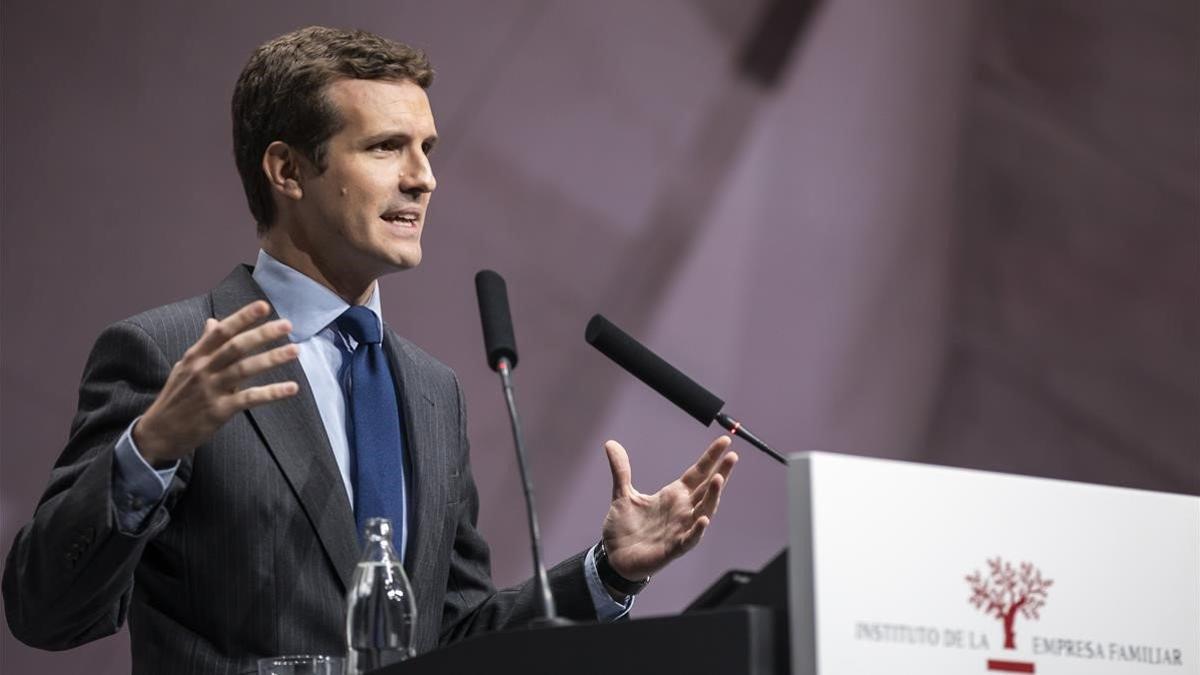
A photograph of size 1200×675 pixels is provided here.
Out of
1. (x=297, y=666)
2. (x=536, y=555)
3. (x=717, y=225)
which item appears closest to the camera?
(x=536, y=555)

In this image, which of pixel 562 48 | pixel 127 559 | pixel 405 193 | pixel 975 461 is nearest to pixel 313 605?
pixel 127 559

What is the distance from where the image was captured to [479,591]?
2490 mm

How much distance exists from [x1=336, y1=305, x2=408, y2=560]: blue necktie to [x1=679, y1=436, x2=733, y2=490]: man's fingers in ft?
1.40

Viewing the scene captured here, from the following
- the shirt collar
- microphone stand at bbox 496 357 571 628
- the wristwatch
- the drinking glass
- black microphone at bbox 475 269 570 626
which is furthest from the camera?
the shirt collar

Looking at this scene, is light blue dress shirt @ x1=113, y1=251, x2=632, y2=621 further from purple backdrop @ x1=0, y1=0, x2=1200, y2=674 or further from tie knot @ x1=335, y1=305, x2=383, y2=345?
purple backdrop @ x1=0, y1=0, x2=1200, y2=674

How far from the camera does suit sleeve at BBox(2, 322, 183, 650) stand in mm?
1838

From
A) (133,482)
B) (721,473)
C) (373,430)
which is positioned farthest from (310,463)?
(721,473)

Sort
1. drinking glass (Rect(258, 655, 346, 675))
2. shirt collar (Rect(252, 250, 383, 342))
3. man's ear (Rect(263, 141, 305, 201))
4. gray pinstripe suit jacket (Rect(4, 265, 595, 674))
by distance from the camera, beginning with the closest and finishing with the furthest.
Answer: drinking glass (Rect(258, 655, 346, 675)) → gray pinstripe suit jacket (Rect(4, 265, 595, 674)) → shirt collar (Rect(252, 250, 383, 342)) → man's ear (Rect(263, 141, 305, 201))

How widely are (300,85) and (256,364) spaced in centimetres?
89

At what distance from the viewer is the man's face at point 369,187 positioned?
7.79ft

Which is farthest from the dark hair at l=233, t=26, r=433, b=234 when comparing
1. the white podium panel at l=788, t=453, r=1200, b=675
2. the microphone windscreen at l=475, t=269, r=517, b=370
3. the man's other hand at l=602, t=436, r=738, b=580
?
the white podium panel at l=788, t=453, r=1200, b=675

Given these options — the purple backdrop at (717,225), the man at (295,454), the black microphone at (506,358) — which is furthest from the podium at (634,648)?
the purple backdrop at (717,225)

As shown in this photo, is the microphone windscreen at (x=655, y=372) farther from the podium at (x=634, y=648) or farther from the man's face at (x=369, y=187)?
the podium at (x=634, y=648)

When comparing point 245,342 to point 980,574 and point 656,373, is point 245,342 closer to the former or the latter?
point 656,373
